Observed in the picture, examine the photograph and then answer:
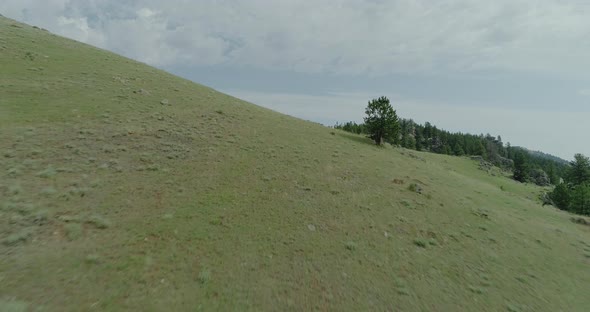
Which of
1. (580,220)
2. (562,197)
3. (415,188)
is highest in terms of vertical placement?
(415,188)

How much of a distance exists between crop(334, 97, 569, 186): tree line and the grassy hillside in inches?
506

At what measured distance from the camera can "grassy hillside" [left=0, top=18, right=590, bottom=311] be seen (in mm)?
10109

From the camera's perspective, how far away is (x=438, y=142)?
461ft

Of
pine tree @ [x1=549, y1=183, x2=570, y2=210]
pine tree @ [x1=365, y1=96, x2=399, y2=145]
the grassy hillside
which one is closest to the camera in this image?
the grassy hillside

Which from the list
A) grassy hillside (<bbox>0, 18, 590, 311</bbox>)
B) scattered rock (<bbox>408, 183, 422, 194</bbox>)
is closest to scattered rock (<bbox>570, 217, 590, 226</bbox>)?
grassy hillside (<bbox>0, 18, 590, 311</bbox>)

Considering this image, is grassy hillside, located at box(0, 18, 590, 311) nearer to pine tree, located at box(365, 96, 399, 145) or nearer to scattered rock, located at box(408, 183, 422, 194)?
scattered rock, located at box(408, 183, 422, 194)

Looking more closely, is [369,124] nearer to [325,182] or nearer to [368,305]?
[325,182]

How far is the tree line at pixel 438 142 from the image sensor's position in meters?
41.9

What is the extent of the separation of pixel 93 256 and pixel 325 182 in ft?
52.5

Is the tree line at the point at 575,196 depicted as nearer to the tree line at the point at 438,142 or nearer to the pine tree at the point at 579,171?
the pine tree at the point at 579,171

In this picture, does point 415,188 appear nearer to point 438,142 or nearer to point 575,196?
point 575,196

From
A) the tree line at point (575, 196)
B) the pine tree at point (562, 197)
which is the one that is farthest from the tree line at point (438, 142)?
the pine tree at point (562, 197)

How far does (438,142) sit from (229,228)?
5808 inches

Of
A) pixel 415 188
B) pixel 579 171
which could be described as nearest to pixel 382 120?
pixel 415 188
